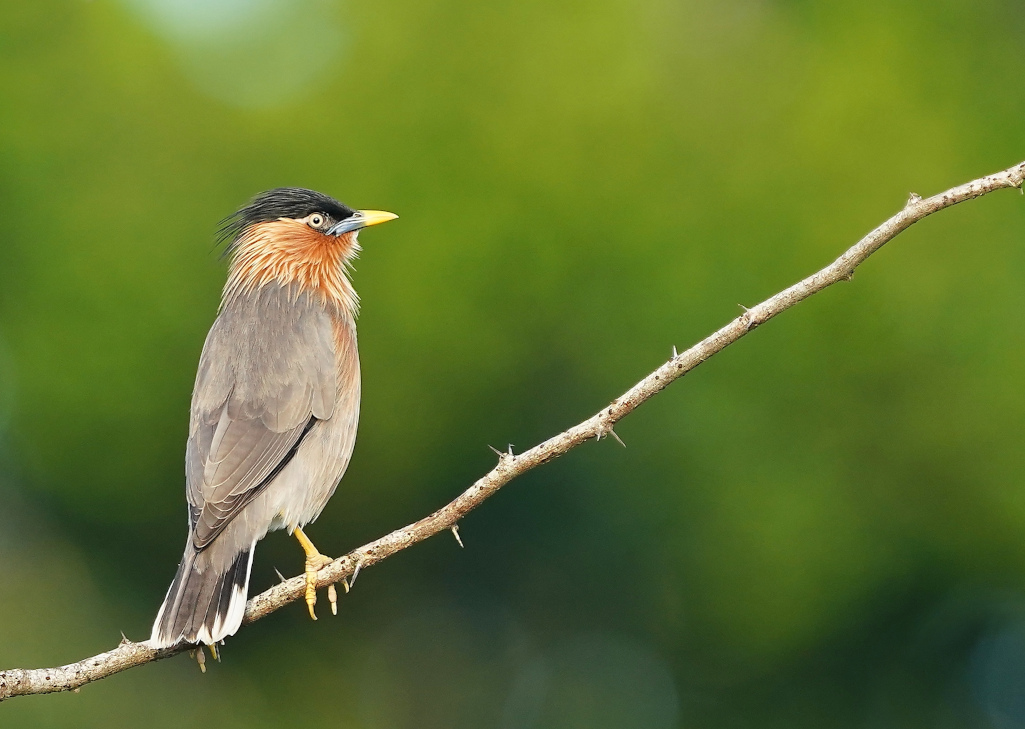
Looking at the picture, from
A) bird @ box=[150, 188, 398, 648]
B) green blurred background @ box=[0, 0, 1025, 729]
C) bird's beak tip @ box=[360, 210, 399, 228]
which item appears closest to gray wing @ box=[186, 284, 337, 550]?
bird @ box=[150, 188, 398, 648]

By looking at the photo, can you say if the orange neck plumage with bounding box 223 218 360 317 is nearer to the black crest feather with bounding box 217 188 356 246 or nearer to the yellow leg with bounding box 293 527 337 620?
the black crest feather with bounding box 217 188 356 246

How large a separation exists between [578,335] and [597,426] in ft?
47.2

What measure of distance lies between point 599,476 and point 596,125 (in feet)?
18.4

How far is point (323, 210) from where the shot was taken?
699 centimetres

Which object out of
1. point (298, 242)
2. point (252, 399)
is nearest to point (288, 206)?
point (298, 242)

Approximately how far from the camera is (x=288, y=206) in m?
6.99

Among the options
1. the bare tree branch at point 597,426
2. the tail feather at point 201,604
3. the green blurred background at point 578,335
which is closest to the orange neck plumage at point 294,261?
the tail feather at point 201,604

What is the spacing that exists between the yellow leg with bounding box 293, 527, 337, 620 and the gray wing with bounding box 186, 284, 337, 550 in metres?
0.40

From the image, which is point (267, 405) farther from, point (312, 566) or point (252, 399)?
point (312, 566)

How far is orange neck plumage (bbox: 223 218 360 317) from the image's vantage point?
6.77m

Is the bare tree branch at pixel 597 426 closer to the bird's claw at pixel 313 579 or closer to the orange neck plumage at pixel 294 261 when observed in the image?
the bird's claw at pixel 313 579

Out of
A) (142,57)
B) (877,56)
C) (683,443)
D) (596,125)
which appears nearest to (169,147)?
(142,57)

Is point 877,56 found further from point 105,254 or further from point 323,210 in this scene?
point 323,210

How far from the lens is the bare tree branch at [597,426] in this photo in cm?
391
